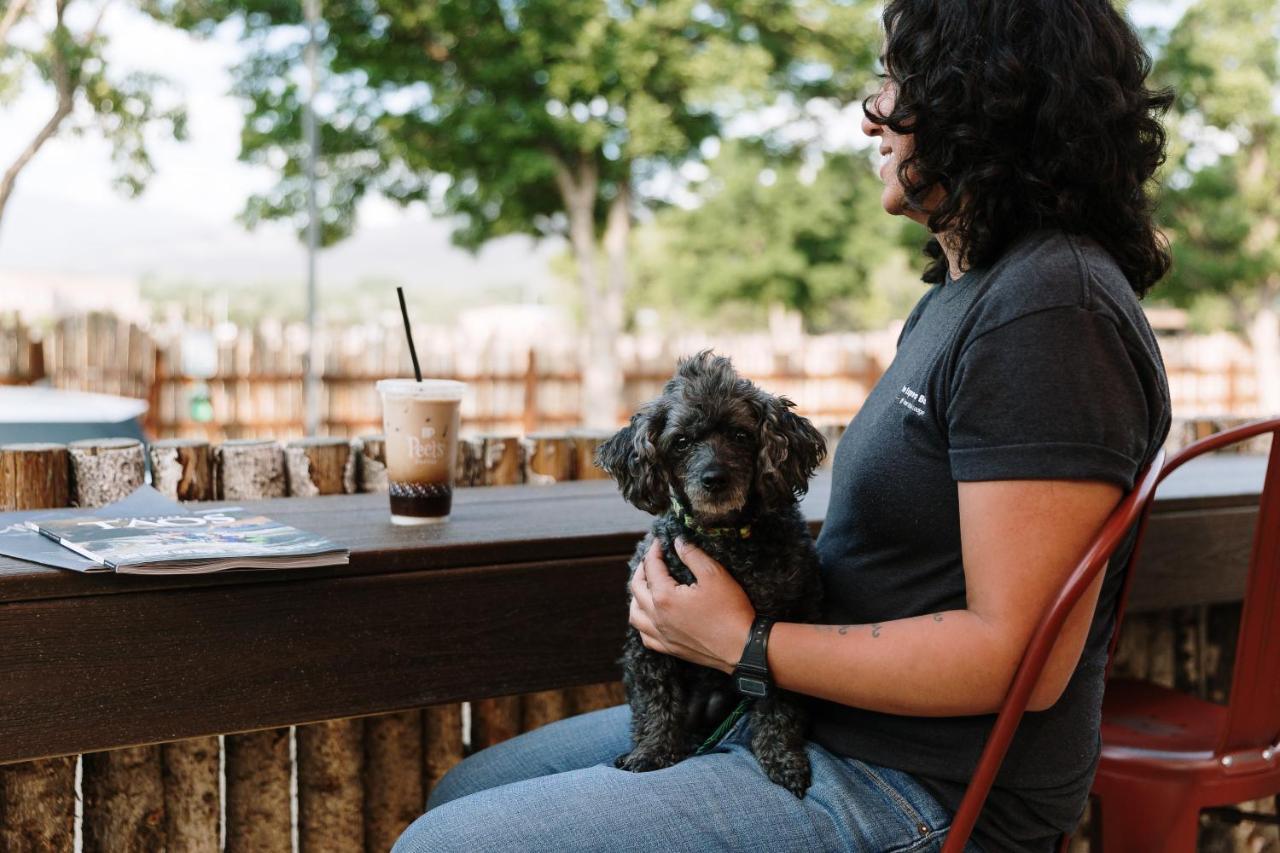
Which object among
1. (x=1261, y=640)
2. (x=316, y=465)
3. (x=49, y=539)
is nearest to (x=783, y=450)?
(x=1261, y=640)

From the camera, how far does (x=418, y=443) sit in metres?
2.25

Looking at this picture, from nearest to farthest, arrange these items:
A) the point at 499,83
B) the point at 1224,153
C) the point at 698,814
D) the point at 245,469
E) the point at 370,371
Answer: the point at 698,814, the point at 245,469, the point at 370,371, the point at 499,83, the point at 1224,153

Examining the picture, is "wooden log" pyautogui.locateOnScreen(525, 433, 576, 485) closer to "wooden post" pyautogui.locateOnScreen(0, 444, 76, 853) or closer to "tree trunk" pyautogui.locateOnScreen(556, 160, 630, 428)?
"wooden post" pyautogui.locateOnScreen(0, 444, 76, 853)

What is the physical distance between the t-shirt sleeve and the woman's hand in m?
0.44

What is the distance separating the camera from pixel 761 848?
Answer: 1458 millimetres

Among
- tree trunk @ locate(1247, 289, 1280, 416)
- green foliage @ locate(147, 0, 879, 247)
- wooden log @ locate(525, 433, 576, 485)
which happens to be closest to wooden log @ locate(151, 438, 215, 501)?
wooden log @ locate(525, 433, 576, 485)

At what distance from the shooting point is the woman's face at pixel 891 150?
5.33ft

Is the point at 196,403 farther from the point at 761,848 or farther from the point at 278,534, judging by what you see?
the point at 761,848

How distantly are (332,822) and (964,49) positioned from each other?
213cm

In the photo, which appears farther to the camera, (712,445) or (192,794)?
(192,794)

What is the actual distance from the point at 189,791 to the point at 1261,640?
87.0 inches

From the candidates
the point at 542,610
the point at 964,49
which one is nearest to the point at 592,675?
the point at 542,610

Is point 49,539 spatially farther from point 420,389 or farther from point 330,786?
point 330,786

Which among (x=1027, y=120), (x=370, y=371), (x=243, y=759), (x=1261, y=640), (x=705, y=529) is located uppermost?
(x=1027, y=120)
